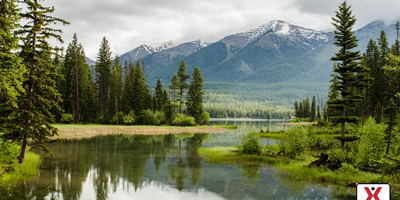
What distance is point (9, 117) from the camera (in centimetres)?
1762

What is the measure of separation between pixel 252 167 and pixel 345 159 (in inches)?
279

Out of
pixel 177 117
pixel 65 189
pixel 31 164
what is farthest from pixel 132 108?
pixel 65 189

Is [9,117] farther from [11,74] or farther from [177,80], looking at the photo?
[177,80]

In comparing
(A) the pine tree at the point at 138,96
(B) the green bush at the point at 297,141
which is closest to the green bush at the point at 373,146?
(B) the green bush at the point at 297,141

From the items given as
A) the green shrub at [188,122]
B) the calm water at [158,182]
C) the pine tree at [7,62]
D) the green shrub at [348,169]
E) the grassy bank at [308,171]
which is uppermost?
the pine tree at [7,62]

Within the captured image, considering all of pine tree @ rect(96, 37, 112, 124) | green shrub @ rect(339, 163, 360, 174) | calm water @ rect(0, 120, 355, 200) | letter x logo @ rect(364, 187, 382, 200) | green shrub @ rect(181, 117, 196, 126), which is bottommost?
calm water @ rect(0, 120, 355, 200)

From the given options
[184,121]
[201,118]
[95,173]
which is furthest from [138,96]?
[95,173]

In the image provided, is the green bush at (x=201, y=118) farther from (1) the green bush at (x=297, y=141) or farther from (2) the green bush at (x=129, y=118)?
(1) the green bush at (x=297, y=141)

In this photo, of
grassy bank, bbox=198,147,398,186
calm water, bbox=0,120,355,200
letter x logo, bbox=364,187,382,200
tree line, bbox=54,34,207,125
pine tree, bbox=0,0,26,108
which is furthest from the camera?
tree line, bbox=54,34,207,125

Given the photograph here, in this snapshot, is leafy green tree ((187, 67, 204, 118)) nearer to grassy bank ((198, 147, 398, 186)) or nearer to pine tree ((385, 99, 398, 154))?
grassy bank ((198, 147, 398, 186))

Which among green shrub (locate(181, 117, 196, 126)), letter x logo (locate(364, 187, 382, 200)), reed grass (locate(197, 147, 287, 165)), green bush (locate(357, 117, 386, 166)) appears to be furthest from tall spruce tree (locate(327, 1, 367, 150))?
green shrub (locate(181, 117, 196, 126))

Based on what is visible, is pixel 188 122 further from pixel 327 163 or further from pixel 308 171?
pixel 308 171

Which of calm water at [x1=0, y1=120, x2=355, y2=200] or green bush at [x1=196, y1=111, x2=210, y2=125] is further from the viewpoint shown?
green bush at [x1=196, y1=111, x2=210, y2=125]

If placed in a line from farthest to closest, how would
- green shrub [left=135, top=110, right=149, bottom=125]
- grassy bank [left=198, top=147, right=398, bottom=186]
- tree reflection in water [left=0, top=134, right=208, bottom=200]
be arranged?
green shrub [left=135, top=110, right=149, bottom=125] → grassy bank [left=198, top=147, right=398, bottom=186] → tree reflection in water [left=0, top=134, right=208, bottom=200]
